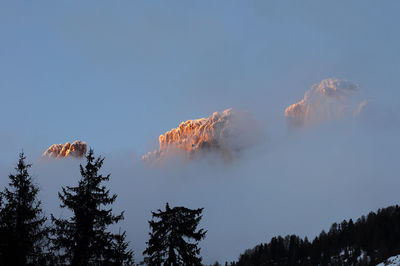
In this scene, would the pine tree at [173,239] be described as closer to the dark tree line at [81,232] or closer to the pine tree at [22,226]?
the dark tree line at [81,232]

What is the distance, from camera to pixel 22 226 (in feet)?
86.4

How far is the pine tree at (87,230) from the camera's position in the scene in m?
27.7

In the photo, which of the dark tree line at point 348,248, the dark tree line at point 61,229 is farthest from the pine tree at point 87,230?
the dark tree line at point 348,248

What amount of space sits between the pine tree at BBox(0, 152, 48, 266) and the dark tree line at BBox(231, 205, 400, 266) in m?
119

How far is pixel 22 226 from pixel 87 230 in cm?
382

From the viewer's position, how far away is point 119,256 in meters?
28.2

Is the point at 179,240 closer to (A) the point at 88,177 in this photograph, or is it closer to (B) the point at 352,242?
(A) the point at 88,177

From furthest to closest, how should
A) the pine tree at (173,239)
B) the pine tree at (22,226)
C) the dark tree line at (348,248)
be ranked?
the dark tree line at (348,248) → the pine tree at (173,239) → the pine tree at (22,226)

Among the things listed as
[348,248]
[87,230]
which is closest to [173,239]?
[87,230]

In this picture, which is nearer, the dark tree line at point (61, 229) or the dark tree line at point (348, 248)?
the dark tree line at point (61, 229)

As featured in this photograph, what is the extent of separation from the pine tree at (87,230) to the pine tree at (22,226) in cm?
118

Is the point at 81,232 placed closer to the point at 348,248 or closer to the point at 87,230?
the point at 87,230

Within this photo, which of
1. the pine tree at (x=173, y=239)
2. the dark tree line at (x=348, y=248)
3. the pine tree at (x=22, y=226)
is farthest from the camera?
the dark tree line at (x=348, y=248)

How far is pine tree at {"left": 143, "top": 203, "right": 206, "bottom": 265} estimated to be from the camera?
34719 mm
